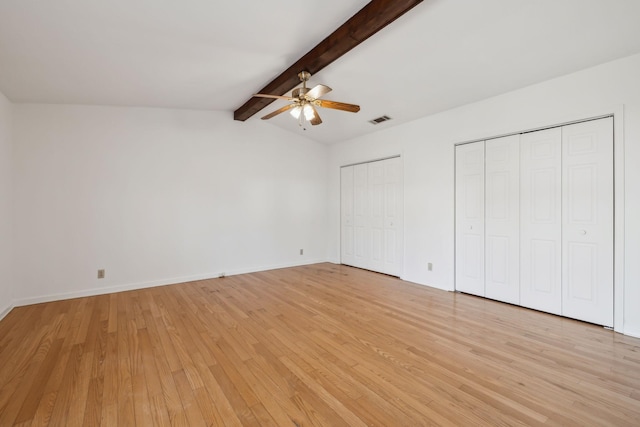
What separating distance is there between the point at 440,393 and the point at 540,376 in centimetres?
82

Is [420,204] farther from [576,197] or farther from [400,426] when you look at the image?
[400,426]

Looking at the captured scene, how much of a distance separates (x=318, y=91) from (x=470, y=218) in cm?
269

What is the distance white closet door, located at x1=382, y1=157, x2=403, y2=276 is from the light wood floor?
4.42ft

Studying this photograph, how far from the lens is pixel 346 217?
5957mm

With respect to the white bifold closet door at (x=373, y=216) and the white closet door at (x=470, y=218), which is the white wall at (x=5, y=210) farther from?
the white closet door at (x=470, y=218)

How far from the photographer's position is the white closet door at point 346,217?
19.1 feet

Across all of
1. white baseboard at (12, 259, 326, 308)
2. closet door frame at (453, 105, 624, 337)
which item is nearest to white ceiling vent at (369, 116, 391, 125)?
closet door frame at (453, 105, 624, 337)

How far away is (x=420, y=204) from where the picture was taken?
4.45 m

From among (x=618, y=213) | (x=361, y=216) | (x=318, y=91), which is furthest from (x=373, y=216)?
(x=618, y=213)

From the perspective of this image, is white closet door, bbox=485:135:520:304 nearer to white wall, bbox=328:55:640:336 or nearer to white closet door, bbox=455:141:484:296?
white closet door, bbox=455:141:484:296

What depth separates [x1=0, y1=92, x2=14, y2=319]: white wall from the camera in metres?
3.24

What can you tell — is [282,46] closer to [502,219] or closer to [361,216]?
[502,219]

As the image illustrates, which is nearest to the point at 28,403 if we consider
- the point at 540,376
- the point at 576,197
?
the point at 540,376

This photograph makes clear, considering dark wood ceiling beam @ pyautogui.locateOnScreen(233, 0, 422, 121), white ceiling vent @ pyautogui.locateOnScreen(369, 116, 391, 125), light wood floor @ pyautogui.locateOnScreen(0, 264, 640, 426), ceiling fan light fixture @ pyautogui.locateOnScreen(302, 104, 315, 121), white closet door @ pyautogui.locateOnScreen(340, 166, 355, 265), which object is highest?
dark wood ceiling beam @ pyautogui.locateOnScreen(233, 0, 422, 121)
